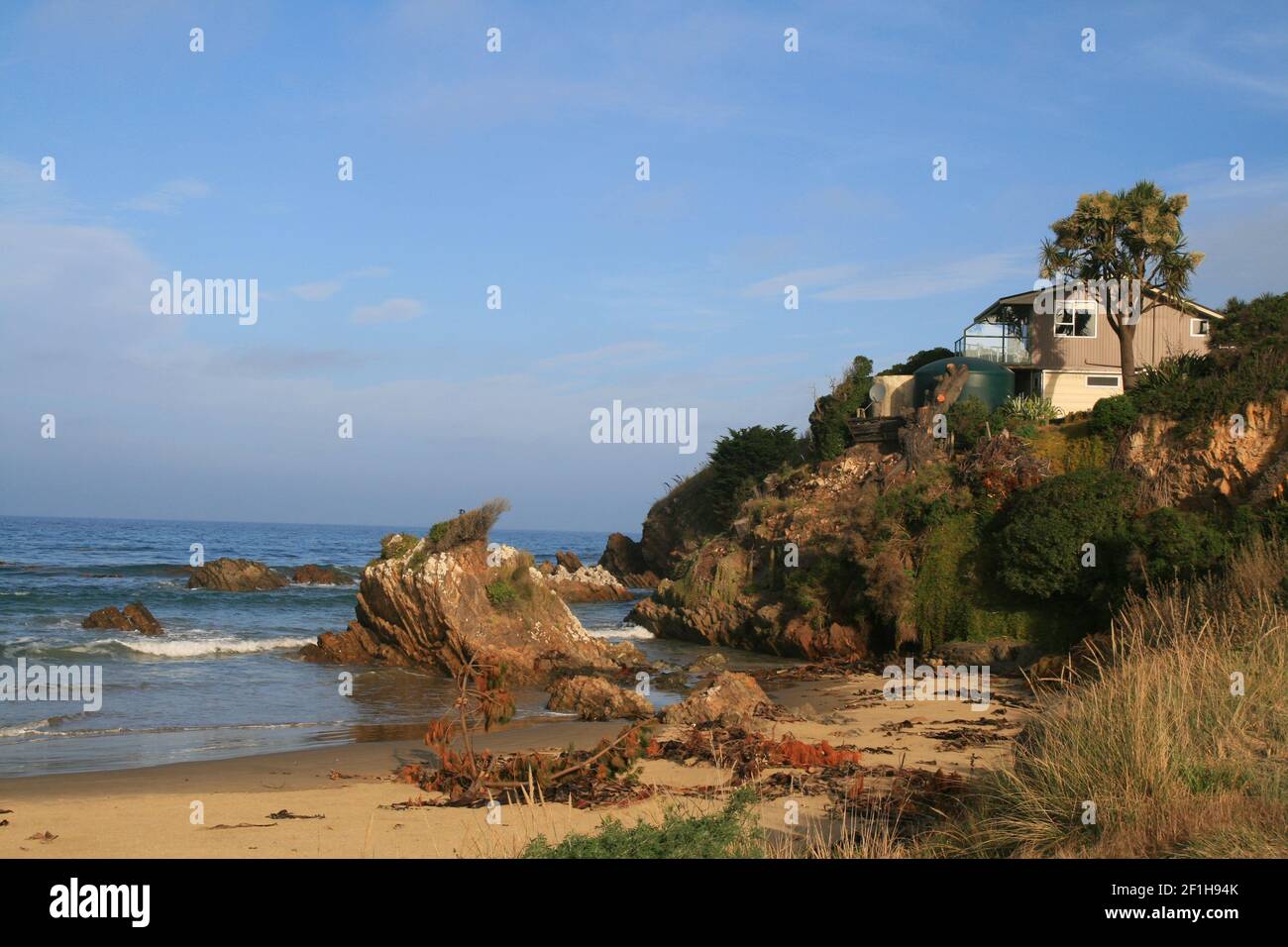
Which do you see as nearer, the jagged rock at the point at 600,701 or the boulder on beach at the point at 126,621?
the jagged rock at the point at 600,701

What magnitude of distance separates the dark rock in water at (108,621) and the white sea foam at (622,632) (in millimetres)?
12421

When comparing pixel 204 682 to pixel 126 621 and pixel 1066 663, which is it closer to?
pixel 126 621

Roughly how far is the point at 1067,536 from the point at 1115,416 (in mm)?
5071

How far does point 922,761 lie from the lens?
10453 millimetres

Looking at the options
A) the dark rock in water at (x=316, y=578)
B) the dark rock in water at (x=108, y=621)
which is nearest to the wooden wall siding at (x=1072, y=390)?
the dark rock in water at (x=108, y=621)

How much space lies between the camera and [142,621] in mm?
26641

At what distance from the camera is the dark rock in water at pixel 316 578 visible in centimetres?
4903

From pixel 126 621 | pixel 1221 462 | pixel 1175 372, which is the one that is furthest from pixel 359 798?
pixel 126 621

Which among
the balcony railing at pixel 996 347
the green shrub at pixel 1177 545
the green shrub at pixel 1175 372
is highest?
the balcony railing at pixel 996 347

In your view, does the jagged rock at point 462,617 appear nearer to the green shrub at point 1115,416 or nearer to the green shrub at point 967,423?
the green shrub at point 967,423

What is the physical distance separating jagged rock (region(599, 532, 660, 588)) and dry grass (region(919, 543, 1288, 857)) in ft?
148

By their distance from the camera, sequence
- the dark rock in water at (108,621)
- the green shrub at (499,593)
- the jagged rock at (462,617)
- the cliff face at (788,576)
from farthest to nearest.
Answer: the dark rock in water at (108,621) < the cliff face at (788,576) < the green shrub at (499,593) < the jagged rock at (462,617)
